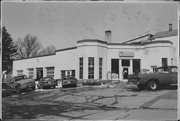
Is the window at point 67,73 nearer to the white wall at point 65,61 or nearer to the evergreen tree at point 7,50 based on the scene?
the white wall at point 65,61

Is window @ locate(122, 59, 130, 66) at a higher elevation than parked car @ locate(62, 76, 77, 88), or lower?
higher

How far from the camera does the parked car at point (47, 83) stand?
6590 mm

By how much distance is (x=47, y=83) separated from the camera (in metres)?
6.63

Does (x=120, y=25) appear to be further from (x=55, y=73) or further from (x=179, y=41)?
(x=55, y=73)

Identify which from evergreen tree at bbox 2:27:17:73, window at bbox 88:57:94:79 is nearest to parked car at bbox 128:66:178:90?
window at bbox 88:57:94:79

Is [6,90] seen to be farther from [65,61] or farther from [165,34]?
[165,34]

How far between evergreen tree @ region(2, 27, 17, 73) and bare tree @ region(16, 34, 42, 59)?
0.12 meters

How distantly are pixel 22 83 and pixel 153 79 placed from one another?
8.78 ft

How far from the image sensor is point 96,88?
655 centimetres

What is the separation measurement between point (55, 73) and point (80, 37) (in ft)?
2.93

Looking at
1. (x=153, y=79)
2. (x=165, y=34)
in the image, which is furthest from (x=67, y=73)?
(x=165, y=34)

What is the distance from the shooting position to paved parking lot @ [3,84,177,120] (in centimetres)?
622

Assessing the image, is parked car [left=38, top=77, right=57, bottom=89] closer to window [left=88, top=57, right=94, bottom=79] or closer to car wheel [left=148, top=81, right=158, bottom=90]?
window [left=88, top=57, right=94, bottom=79]

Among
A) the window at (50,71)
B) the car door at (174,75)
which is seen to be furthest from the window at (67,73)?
the car door at (174,75)
